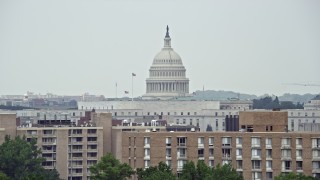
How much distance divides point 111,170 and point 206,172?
6151 millimetres

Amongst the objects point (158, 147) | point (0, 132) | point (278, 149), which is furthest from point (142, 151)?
point (0, 132)

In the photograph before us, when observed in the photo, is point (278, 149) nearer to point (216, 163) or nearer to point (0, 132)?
point (216, 163)

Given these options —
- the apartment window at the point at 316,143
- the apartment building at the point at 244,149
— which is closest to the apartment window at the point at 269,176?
the apartment building at the point at 244,149

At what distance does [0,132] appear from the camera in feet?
485

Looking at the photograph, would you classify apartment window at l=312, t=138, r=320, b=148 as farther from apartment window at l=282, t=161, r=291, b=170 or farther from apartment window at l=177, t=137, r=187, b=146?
apartment window at l=177, t=137, r=187, b=146

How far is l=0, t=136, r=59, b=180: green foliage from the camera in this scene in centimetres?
13250

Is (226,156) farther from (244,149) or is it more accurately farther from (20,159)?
(20,159)

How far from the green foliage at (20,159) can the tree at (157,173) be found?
2430 cm

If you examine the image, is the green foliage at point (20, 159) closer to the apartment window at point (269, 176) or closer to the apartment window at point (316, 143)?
the apartment window at point (269, 176)

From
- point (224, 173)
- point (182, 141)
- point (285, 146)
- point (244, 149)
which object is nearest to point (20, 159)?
point (182, 141)

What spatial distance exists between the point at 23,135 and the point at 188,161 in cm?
4191

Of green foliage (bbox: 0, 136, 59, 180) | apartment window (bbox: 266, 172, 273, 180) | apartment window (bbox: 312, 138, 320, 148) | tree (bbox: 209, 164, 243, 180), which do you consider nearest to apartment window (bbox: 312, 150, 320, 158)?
apartment window (bbox: 312, 138, 320, 148)

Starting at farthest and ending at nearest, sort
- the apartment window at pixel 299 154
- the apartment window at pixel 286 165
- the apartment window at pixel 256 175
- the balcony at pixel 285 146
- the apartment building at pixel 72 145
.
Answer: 1. the apartment building at pixel 72 145
2. the apartment window at pixel 256 175
3. the apartment window at pixel 286 165
4. the balcony at pixel 285 146
5. the apartment window at pixel 299 154

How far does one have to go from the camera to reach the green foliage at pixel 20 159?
132m
